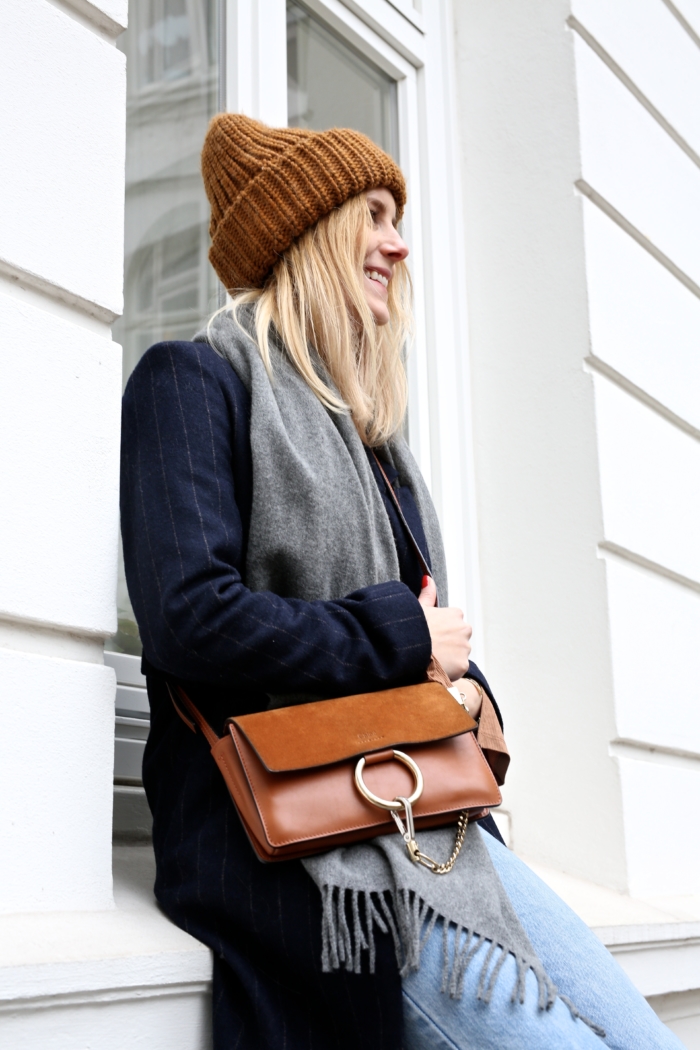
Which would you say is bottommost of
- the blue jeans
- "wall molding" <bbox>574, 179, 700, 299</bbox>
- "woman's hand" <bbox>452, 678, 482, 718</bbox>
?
the blue jeans

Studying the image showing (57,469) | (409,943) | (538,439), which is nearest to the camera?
(409,943)

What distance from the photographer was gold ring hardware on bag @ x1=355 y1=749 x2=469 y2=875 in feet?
3.67

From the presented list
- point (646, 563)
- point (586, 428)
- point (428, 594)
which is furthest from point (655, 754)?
point (428, 594)

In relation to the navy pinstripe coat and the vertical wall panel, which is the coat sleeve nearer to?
the navy pinstripe coat

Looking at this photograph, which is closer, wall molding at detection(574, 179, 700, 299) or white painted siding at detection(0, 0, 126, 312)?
white painted siding at detection(0, 0, 126, 312)

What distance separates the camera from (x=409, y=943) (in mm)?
1072

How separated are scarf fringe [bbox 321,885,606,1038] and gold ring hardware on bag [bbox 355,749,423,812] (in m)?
0.09

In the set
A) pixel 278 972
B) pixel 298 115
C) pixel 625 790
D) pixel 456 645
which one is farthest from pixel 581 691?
pixel 298 115

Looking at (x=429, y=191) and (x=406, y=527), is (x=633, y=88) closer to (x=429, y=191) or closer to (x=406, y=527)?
(x=429, y=191)

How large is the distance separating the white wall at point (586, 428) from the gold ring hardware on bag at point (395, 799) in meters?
1.23

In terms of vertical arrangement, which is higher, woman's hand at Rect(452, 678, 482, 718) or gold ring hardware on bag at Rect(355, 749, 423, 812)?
woman's hand at Rect(452, 678, 482, 718)

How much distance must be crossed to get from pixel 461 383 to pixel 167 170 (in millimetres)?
899

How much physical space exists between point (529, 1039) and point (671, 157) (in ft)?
8.46

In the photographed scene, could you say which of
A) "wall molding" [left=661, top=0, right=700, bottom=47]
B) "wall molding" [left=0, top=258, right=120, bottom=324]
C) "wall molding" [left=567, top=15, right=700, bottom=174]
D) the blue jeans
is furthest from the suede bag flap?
"wall molding" [left=661, top=0, right=700, bottom=47]
